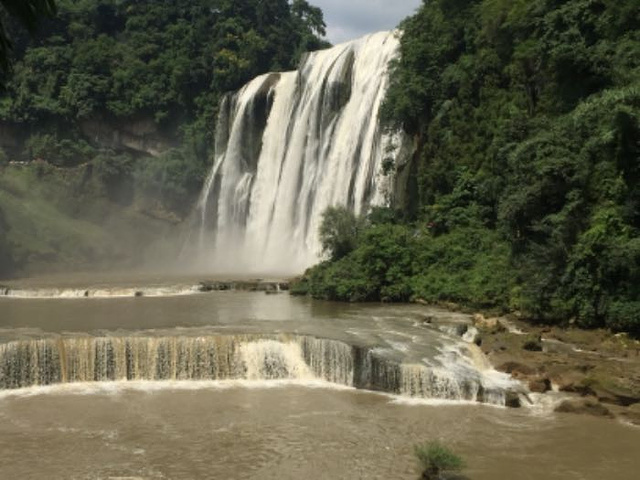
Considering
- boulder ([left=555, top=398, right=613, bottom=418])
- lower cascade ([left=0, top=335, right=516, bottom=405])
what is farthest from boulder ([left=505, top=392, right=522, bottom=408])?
lower cascade ([left=0, top=335, right=516, bottom=405])

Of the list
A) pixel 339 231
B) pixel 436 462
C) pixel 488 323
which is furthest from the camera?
pixel 339 231

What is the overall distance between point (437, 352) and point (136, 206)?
120 ft

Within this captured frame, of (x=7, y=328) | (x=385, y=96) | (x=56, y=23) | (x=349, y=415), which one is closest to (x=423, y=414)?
(x=349, y=415)

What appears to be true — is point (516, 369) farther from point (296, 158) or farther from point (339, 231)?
point (296, 158)

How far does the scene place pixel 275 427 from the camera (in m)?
13.1

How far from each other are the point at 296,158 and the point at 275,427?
26.0 meters

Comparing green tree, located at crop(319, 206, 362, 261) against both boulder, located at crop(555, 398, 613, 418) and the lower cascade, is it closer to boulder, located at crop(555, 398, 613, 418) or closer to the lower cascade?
the lower cascade

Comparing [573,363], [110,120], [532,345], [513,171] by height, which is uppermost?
[110,120]

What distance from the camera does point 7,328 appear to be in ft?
64.7

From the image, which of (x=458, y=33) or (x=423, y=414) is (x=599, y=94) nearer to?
(x=458, y=33)

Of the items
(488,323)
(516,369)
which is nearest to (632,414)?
(516,369)

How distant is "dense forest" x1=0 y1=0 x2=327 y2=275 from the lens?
48031mm

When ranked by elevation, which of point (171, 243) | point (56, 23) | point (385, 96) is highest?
point (56, 23)

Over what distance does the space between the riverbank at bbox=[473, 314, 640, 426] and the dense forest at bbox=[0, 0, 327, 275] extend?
33300 mm
